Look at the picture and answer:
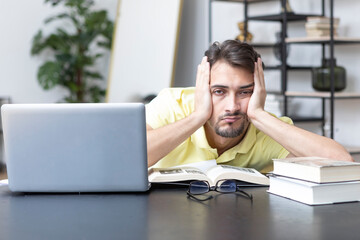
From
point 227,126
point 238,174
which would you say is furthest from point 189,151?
point 238,174

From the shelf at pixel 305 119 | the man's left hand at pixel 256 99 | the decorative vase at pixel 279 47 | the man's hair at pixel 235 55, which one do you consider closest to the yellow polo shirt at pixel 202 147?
the man's left hand at pixel 256 99

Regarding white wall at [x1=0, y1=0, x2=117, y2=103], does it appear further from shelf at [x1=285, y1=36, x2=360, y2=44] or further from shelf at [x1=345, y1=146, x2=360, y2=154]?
shelf at [x1=345, y1=146, x2=360, y2=154]

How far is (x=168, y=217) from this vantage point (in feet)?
4.27

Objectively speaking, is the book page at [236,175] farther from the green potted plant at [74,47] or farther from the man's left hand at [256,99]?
the green potted plant at [74,47]

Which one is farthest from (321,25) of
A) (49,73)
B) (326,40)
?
(49,73)

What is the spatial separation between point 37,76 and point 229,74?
367cm

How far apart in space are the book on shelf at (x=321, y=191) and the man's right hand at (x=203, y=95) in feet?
1.86

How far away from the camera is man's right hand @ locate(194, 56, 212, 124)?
200cm

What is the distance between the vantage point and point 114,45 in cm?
521

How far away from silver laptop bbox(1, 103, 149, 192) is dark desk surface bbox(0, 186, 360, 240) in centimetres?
5

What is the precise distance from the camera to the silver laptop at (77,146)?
149 centimetres

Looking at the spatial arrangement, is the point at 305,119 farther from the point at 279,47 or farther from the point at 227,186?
the point at 227,186

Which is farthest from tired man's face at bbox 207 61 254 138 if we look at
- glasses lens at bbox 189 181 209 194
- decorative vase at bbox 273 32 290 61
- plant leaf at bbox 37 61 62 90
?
plant leaf at bbox 37 61 62 90

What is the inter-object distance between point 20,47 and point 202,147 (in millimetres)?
3832
